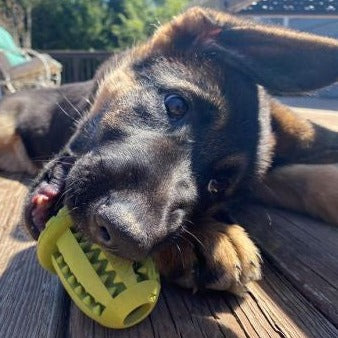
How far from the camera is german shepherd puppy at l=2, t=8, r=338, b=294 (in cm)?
156

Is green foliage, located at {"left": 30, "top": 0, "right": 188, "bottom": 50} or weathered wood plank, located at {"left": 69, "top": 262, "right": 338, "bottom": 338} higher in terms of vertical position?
weathered wood plank, located at {"left": 69, "top": 262, "right": 338, "bottom": 338}

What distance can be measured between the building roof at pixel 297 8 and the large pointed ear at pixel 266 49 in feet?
5.73

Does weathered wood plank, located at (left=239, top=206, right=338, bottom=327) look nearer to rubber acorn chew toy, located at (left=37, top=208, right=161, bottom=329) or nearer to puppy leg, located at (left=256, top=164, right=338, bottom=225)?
puppy leg, located at (left=256, top=164, right=338, bottom=225)

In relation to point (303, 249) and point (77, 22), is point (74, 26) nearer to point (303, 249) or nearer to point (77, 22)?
point (77, 22)

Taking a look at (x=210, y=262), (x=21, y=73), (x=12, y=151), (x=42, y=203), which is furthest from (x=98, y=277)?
(x=21, y=73)

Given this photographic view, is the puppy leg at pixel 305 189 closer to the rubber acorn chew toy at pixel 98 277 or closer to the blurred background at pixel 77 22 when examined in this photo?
the rubber acorn chew toy at pixel 98 277

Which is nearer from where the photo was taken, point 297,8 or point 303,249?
point 303,249

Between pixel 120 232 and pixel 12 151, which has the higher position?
Answer: pixel 120 232

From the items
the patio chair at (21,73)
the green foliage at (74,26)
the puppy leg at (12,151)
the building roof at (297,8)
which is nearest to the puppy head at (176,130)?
the puppy leg at (12,151)

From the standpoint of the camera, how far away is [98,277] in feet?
4.52

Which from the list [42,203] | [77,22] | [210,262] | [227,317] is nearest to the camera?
[227,317]

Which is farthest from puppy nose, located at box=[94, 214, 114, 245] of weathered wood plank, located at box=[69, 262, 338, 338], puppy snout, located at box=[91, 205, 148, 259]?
weathered wood plank, located at box=[69, 262, 338, 338]

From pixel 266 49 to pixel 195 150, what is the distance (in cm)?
58

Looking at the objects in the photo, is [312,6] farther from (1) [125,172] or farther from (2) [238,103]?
(1) [125,172]
